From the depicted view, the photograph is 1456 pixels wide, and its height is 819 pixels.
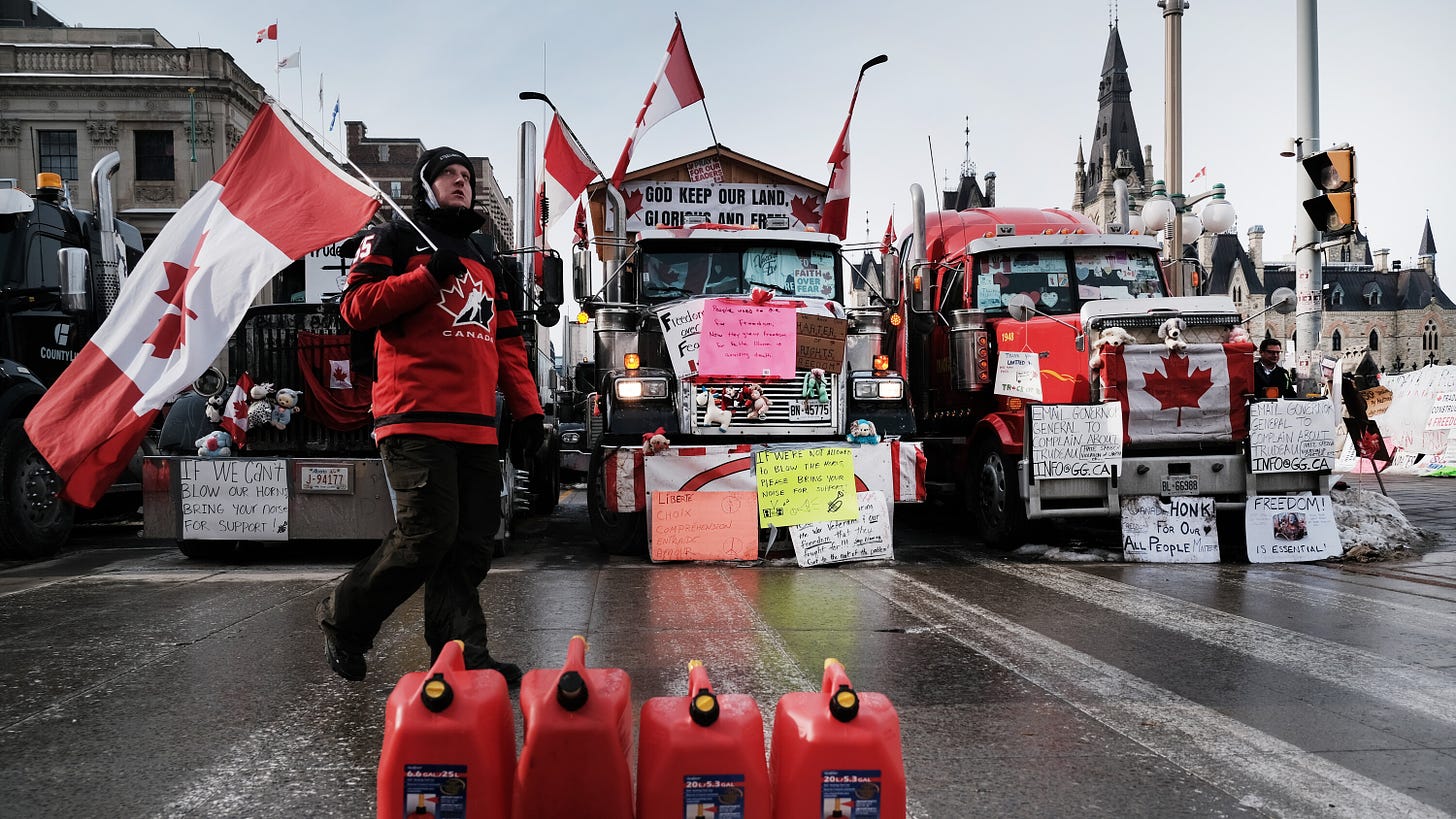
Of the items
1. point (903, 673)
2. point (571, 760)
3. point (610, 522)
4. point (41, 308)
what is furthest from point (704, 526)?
point (41, 308)

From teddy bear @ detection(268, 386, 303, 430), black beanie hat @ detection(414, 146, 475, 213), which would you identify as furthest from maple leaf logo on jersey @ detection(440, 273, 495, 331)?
teddy bear @ detection(268, 386, 303, 430)

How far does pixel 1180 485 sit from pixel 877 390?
2.59 m

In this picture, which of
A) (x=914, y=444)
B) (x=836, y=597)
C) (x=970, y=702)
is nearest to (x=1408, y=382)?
(x=914, y=444)

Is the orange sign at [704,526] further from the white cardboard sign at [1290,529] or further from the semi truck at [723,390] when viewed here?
the white cardboard sign at [1290,529]

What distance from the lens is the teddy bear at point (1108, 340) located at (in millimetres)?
8484

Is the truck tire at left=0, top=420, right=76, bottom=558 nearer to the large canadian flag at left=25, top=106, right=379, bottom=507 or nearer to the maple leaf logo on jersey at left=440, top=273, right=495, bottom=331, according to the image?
the large canadian flag at left=25, top=106, right=379, bottom=507

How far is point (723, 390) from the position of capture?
8.63 meters

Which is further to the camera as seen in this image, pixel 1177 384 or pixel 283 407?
pixel 1177 384

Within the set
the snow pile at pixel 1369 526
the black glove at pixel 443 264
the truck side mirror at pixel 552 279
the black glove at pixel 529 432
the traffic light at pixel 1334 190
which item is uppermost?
the traffic light at pixel 1334 190

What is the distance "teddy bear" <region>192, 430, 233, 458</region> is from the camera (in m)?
8.06

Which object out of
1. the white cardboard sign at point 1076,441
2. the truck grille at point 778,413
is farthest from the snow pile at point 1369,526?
the truck grille at point 778,413

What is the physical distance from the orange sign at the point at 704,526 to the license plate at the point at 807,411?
0.79 meters

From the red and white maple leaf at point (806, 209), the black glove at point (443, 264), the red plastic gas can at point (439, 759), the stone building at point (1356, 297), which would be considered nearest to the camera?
the red plastic gas can at point (439, 759)

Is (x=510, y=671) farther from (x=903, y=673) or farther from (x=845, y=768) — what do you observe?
(x=845, y=768)
